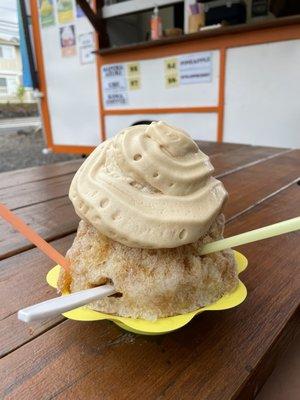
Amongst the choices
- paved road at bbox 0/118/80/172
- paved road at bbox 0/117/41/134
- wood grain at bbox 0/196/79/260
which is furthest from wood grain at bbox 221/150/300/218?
paved road at bbox 0/117/41/134

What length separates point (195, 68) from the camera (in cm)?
347

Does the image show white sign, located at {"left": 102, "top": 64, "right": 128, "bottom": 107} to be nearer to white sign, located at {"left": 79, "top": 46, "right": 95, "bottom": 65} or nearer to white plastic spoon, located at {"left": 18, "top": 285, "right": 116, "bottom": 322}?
white sign, located at {"left": 79, "top": 46, "right": 95, "bottom": 65}

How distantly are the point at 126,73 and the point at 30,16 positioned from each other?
198 centimetres

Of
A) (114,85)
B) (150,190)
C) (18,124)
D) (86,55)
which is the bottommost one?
(18,124)

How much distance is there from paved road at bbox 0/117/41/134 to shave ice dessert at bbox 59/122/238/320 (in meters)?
8.54

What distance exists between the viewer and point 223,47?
3207mm

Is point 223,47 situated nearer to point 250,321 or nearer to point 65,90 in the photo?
point 65,90

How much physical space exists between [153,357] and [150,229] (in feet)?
0.58

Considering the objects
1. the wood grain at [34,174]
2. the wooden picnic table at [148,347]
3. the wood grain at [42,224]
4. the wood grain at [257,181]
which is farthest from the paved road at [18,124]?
the wooden picnic table at [148,347]

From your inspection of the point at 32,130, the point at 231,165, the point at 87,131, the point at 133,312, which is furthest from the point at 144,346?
the point at 32,130

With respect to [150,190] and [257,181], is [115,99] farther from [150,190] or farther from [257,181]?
[150,190]

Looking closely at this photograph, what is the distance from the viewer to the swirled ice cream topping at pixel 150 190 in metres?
0.48

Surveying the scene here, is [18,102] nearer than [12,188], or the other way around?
[12,188]

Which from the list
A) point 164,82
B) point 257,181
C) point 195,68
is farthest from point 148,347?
point 164,82
